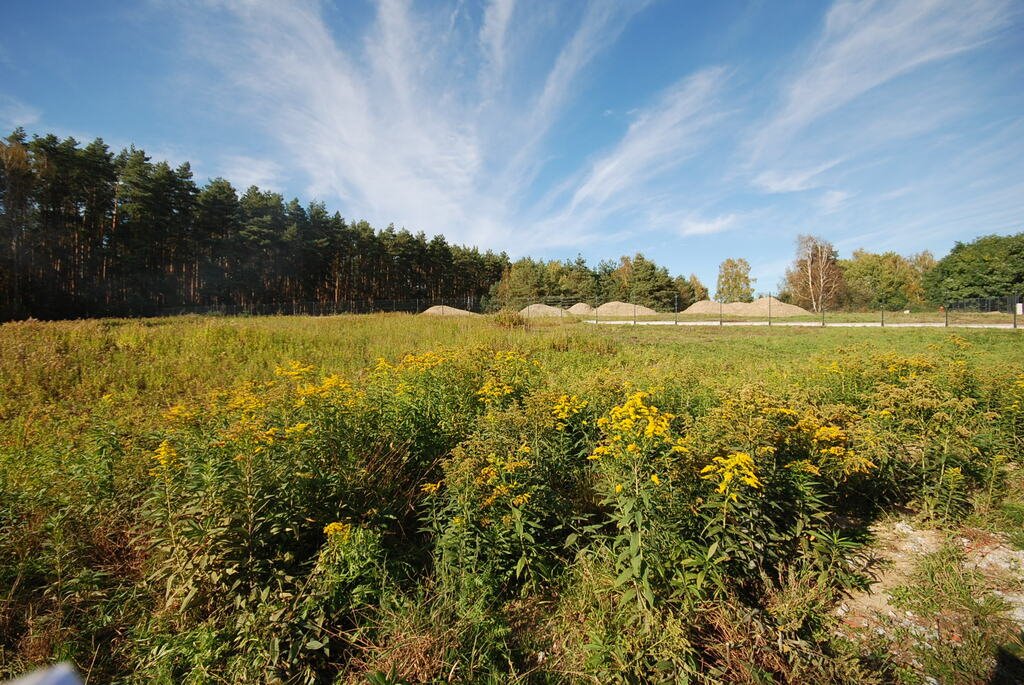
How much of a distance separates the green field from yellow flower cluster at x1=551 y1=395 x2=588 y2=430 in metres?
0.03

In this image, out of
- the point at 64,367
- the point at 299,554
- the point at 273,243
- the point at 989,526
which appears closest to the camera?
the point at 299,554

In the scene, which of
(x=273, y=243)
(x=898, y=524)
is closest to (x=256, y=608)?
(x=898, y=524)

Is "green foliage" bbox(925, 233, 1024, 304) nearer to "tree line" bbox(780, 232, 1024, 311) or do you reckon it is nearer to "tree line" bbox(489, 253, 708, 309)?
"tree line" bbox(780, 232, 1024, 311)

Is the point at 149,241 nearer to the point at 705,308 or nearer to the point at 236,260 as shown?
the point at 236,260

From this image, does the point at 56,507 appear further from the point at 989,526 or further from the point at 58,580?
the point at 989,526

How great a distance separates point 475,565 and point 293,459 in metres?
1.46

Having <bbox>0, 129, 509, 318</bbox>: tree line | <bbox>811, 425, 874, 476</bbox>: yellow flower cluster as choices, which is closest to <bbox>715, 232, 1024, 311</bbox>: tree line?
<bbox>811, 425, 874, 476</bbox>: yellow flower cluster

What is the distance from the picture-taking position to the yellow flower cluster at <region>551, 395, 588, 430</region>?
12.1 ft

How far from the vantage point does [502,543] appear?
290 cm

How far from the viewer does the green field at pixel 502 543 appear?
93.6 inches

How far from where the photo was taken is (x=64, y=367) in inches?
291

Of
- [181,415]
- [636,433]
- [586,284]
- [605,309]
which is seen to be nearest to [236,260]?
[605,309]

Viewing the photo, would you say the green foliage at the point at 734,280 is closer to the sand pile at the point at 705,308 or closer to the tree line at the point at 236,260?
the tree line at the point at 236,260

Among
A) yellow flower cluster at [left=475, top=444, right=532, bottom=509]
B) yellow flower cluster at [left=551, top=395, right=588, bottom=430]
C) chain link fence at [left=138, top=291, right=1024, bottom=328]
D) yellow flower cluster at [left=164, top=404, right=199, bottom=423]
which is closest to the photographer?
yellow flower cluster at [left=475, top=444, right=532, bottom=509]
